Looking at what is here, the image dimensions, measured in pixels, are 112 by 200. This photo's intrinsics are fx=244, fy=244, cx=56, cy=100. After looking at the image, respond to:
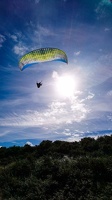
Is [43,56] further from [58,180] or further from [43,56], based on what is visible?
[58,180]

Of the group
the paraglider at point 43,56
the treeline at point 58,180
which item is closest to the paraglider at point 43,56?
the paraglider at point 43,56

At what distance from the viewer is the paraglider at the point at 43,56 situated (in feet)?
60.9

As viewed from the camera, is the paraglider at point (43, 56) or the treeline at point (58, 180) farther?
the paraglider at point (43, 56)

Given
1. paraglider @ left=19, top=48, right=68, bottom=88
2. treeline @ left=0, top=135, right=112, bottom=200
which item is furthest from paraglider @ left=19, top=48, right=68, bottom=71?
treeline @ left=0, top=135, right=112, bottom=200

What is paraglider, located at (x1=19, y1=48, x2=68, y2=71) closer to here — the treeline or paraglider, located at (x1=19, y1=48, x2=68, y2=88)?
paraglider, located at (x1=19, y1=48, x2=68, y2=88)

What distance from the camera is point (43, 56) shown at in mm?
18719

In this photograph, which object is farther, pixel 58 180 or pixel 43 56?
pixel 43 56

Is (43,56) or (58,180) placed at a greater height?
(43,56)

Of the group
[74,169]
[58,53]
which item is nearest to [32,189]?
[74,169]

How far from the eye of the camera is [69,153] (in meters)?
22.9

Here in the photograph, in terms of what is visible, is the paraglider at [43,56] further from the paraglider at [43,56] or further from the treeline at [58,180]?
the treeline at [58,180]

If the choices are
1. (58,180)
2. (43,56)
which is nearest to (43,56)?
(43,56)

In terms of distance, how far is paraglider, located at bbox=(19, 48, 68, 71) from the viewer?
731 inches

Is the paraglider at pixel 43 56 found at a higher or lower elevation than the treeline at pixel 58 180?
higher
